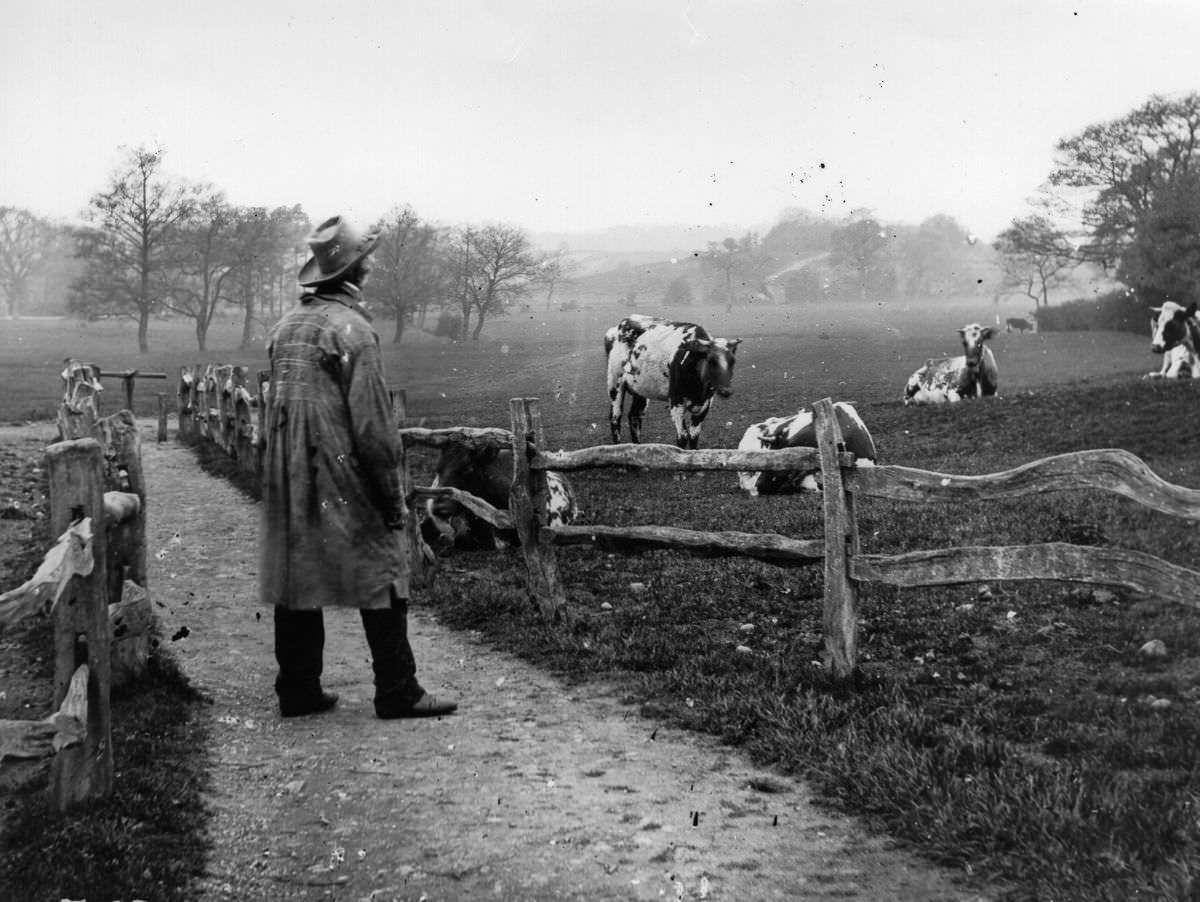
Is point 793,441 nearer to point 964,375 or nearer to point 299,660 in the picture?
point 299,660

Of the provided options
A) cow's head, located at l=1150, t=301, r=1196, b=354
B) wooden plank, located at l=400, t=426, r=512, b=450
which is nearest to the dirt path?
wooden plank, located at l=400, t=426, r=512, b=450

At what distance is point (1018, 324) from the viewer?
1806 centimetres

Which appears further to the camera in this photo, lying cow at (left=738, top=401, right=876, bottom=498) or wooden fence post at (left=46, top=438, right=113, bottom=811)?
lying cow at (left=738, top=401, right=876, bottom=498)

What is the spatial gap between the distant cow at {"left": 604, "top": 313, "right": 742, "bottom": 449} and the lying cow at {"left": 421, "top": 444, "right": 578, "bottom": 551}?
3.76 metres

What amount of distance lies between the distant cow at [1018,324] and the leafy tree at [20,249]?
48.8ft

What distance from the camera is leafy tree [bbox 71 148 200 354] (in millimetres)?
12422

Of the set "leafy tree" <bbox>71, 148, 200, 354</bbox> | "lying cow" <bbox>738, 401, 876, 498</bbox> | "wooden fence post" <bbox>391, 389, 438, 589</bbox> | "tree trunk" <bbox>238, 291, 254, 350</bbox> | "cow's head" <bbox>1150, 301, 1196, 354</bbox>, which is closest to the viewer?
"wooden fence post" <bbox>391, 389, 438, 589</bbox>

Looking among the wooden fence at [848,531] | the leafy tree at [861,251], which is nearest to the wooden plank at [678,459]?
the wooden fence at [848,531]

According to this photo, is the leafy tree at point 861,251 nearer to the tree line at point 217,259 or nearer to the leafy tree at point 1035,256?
the leafy tree at point 1035,256

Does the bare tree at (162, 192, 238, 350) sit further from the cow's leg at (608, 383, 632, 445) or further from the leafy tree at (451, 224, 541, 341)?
the cow's leg at (608, 383, 632, 445)

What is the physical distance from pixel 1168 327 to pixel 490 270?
46.0 ft

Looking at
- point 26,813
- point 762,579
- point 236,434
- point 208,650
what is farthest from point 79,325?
point 26,813

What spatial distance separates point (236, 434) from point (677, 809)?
48.5 feet

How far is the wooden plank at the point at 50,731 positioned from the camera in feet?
10.2
